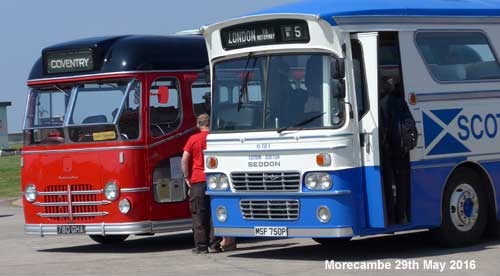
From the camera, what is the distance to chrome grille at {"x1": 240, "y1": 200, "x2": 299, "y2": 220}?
47.8 feet

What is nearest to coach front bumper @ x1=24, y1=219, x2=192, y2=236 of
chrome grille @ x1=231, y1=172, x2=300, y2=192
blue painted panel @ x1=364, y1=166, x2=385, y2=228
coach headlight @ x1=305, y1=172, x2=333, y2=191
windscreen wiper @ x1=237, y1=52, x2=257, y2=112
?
chrome grille @ x1=231, y1=172, x2=300, y2=192

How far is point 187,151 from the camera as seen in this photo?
645 inches

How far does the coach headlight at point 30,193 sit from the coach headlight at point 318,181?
526 cm

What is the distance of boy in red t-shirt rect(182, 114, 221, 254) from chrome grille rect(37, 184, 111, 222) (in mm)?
1495

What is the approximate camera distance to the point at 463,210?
15.5 meters

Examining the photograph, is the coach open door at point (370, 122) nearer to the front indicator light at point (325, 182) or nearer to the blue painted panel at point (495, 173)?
the front indicator light at point (325, 182)

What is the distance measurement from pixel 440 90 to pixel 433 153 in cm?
81

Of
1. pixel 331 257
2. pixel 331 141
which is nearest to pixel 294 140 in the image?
pixel 331 141

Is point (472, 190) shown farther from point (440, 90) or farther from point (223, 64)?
point (223, 64)

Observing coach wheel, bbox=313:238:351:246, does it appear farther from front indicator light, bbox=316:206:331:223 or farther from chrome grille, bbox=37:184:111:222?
chrome grille, bbox=37:184:111:222

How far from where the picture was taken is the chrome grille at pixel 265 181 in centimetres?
1452

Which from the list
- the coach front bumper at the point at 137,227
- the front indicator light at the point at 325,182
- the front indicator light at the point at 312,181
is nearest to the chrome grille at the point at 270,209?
the front indicator light at the point at 312,181

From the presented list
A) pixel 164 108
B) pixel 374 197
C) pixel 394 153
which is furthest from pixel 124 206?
pixel 394 153

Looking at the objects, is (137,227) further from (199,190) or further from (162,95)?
(162,95)
